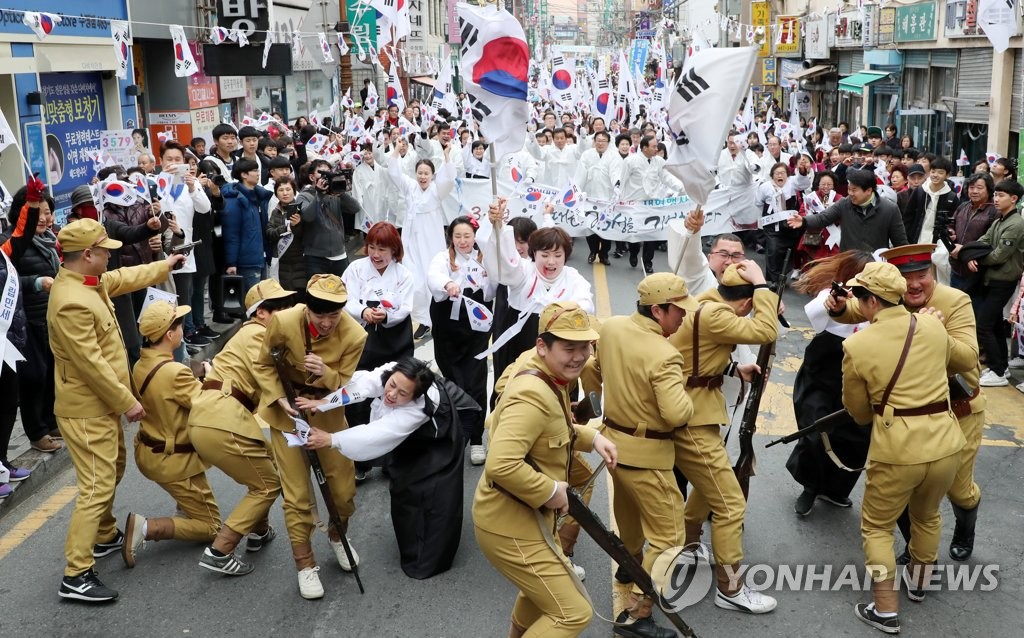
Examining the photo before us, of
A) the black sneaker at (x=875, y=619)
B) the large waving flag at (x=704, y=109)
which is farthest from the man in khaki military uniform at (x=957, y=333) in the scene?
the large waving flag at (x=704, y=109)

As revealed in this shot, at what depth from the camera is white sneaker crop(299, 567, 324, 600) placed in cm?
512

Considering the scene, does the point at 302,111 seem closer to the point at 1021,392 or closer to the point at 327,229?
the point at 327,229

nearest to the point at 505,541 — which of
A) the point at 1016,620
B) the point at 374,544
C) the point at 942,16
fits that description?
the point at 374,544

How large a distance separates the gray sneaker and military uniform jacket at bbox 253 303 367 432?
779mm

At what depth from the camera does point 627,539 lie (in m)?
5.08

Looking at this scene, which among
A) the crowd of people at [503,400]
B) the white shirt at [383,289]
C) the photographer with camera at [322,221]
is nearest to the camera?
the crowd of people at [503,400]

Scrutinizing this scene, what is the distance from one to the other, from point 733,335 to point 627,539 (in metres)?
1.15

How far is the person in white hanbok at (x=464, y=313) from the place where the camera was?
6.91 meters

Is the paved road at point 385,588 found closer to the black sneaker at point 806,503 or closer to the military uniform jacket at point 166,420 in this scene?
the black sneaker at point 806,503

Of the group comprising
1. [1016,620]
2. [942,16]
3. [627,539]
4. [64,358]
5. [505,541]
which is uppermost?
[942,16]

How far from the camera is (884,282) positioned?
469cm

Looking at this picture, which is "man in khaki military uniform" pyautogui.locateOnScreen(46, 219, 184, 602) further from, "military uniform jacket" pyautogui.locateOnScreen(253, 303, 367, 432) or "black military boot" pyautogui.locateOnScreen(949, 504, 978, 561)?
"black military boot" pyautogui.locateOnScreen(949, 504, 978, 561)

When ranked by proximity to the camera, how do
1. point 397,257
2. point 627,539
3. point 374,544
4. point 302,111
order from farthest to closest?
point 302,111
point 397,257
point 374,544
point 627,539

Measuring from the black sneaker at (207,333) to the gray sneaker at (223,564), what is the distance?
4.84m
